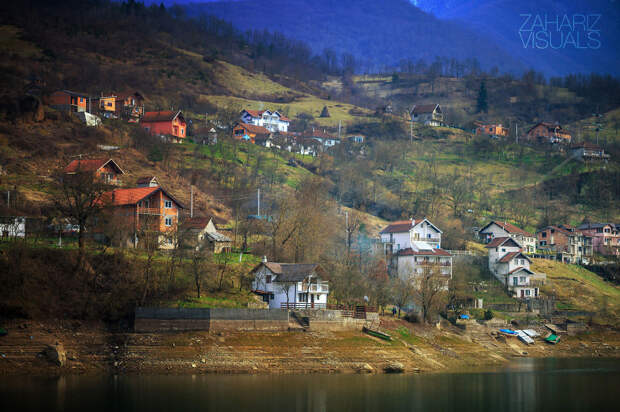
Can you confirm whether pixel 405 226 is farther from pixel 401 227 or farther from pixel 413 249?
pixel 413 249

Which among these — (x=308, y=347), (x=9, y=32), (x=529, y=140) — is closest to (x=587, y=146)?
(x=529, y=140)

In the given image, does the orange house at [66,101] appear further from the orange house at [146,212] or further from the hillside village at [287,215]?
the orange house at [146,212]

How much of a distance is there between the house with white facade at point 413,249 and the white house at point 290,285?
727 inches

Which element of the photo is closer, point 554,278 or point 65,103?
point 554,278

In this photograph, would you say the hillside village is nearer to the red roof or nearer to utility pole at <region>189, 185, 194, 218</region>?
the red roof

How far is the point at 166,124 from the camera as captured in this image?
347 ft

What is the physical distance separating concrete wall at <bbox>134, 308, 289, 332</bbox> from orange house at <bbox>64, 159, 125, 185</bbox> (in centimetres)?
2992

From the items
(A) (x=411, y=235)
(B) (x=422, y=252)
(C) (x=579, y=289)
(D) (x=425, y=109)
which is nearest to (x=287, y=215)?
(B) (x=422, y=252)

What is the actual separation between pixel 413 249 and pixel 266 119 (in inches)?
3106

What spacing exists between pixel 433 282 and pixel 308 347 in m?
19.5

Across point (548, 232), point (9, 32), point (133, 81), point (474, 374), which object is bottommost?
point (474, 374)

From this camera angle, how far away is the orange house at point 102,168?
69.6m

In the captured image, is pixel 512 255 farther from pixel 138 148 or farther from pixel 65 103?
pixel 65 103

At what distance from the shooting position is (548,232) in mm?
97875
